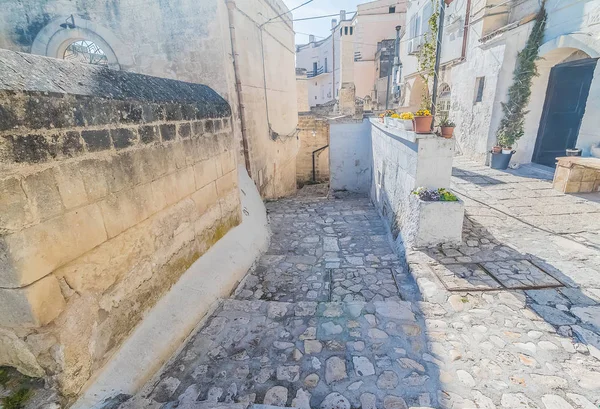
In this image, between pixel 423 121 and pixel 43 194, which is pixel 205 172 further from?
pixel 423 121

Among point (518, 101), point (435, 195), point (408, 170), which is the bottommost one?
point (435, 195)

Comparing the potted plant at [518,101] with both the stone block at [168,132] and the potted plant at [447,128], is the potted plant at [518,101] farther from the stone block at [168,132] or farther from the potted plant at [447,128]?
the stone block at [168,132]

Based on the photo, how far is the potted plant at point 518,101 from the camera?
6867mm

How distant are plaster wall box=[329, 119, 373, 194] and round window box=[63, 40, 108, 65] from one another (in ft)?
20.9

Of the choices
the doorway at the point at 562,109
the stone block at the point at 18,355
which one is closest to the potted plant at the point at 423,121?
the stone block at the point at 18,355

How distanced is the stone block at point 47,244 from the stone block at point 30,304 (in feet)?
0.13

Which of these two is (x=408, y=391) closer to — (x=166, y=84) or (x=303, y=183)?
Result: (x=166, y=84)

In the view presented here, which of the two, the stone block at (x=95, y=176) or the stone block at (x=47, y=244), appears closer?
the stone block at (x=47, y=244)

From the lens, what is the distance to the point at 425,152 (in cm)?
379

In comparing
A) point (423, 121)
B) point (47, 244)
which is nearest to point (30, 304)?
point (47, 244)

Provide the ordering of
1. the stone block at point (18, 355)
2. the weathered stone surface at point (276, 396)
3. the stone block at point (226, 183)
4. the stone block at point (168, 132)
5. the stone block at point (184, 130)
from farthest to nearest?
the stone block at point (226, 183)
the stone block at point (184, 130)
the stone block at point (168, 132)
the weathered stone surface at point (276, 396)
the stone block at point (18, 355)

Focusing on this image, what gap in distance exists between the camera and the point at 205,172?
319 centimetres

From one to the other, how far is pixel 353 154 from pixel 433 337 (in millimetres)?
7742

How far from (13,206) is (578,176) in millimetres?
7633
